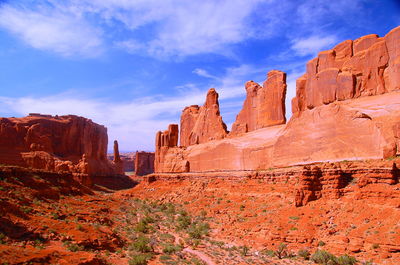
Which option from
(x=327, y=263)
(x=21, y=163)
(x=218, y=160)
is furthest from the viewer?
(x=21, y=163)

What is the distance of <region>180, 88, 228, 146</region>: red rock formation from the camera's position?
4103 cm

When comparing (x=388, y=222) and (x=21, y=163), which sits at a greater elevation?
(x=21, y=163)

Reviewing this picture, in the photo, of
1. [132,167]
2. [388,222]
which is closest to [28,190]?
[388,222]

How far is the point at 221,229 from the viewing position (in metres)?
21.7

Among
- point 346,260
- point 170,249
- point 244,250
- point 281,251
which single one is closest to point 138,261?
point 170,249

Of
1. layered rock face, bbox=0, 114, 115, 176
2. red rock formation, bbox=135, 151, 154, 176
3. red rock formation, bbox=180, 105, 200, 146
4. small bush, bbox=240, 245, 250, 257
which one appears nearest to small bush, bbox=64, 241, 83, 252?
small bush, bbox=240, 245, 250, 257

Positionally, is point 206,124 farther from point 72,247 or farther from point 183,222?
point 72,247

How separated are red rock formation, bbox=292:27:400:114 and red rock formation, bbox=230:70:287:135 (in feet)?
12.3

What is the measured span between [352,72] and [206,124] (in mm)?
22476

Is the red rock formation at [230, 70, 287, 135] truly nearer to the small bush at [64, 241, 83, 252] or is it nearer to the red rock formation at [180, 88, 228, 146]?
the red rock formation at [180, 88, 228, 146]

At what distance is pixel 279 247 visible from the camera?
16188 millimetres

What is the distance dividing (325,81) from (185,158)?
23764mm

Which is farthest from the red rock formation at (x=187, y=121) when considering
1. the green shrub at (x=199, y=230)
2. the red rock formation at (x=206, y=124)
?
the green shrub at (x=199, y=230)

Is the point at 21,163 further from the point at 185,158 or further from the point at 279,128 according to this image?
the point at 279,128
